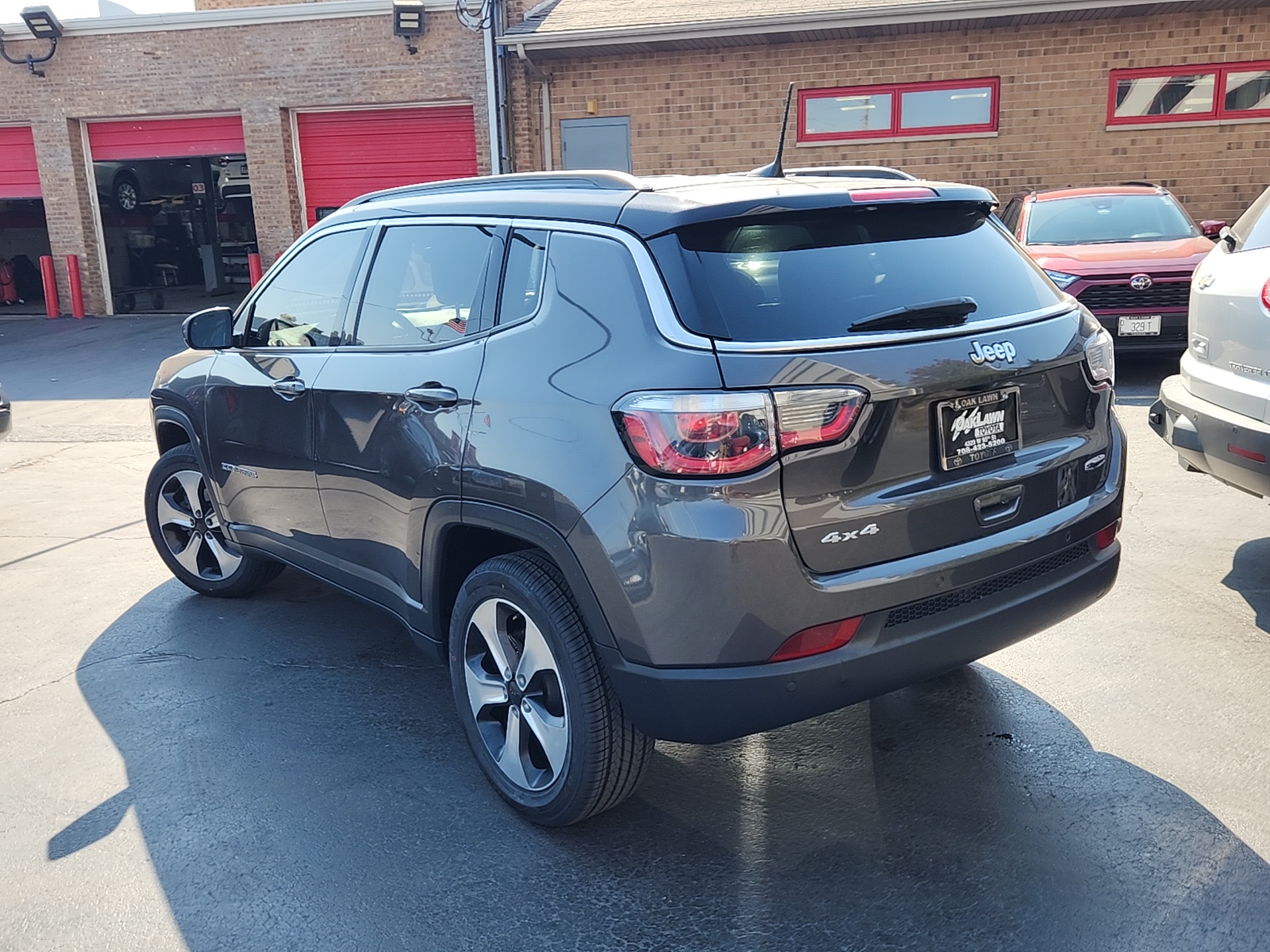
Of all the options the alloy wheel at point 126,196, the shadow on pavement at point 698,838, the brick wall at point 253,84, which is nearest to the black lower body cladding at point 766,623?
the shadow on pavement at point 698,838

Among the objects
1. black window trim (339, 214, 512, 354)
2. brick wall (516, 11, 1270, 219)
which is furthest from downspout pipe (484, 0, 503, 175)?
black window trim (339, 214, 512, 354)

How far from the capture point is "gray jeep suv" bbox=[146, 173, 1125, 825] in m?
2.67

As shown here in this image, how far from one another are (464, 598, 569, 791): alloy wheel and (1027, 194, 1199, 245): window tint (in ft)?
28.5

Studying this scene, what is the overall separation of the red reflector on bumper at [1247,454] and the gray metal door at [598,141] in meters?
12.8

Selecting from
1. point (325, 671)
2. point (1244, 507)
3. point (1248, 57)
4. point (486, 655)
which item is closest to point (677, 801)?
point (486, 655)

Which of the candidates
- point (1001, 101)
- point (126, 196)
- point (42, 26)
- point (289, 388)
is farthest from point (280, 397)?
point (126, 196)

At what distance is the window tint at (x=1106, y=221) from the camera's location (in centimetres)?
1047

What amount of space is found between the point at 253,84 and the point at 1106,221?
1316 centimetres

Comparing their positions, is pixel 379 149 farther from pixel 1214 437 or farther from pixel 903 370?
pixel 903 370

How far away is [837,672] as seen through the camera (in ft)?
9.04

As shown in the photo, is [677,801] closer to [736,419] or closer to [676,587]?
[676,587]

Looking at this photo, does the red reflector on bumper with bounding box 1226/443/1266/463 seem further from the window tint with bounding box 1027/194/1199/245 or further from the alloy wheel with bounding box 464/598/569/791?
the window tint with bounding box 1027/194/1199/245

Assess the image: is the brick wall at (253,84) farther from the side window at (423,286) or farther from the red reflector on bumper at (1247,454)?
the red reflector on bumper at (1247,454)

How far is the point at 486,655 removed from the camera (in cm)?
344
